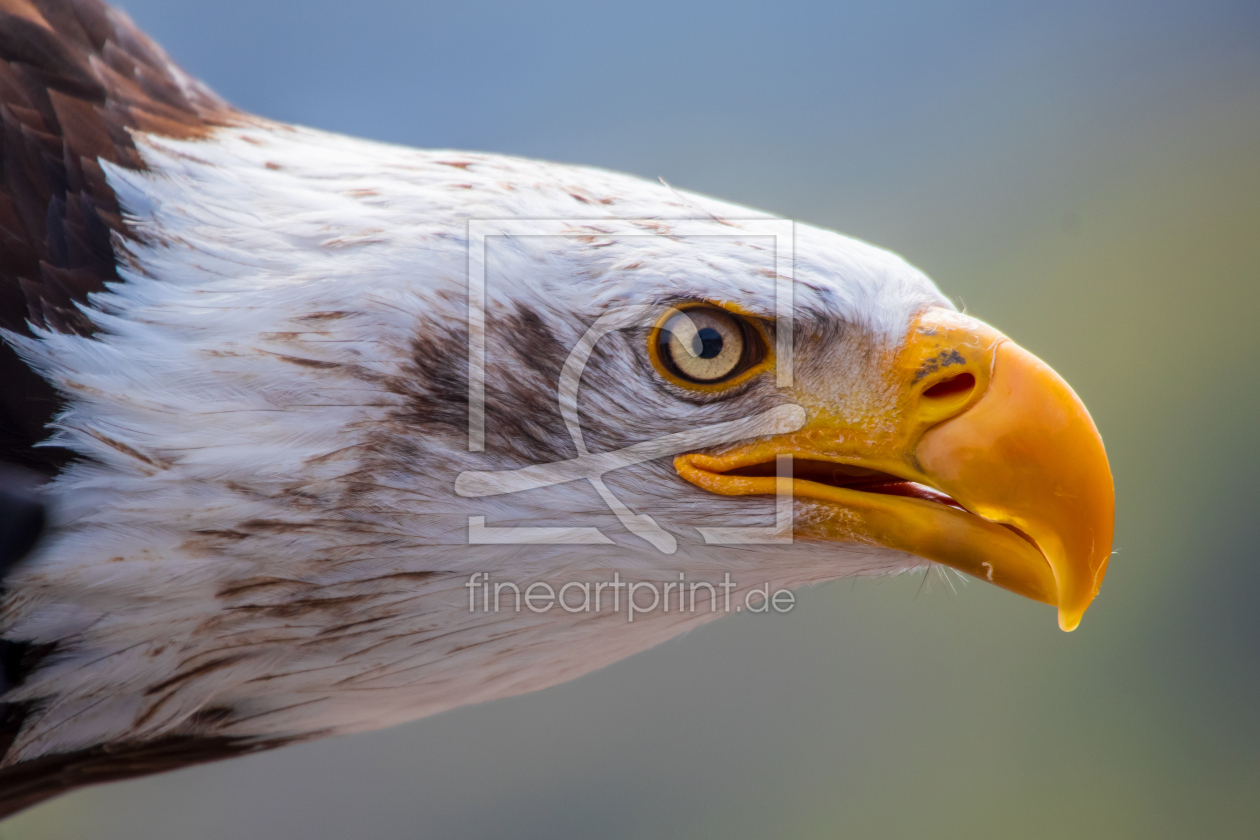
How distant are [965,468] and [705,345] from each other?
0.72ft

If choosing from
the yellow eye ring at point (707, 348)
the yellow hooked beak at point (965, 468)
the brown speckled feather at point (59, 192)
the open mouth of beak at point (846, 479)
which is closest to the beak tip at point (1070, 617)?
the yellow hooked beak at point (965, 468)

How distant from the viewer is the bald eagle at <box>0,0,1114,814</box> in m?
0.69

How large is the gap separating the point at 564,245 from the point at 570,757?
1693 millimetres

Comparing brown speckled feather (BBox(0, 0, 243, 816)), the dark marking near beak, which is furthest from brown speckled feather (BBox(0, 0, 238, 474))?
the dark marking near beak

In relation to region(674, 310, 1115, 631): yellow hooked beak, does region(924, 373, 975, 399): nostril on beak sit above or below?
above

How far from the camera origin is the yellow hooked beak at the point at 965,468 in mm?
684


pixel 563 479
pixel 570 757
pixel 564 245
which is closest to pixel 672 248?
pixel 564 245

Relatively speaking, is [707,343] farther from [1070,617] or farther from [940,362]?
[1070,617]

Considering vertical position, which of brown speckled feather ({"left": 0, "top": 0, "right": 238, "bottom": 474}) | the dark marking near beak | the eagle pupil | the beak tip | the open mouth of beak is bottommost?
the beak tip

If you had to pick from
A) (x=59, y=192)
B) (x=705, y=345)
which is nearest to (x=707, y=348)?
(x=705, y=345)

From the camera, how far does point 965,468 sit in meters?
0.69

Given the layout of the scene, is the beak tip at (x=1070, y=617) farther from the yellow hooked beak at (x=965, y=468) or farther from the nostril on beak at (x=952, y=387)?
the nostril on beak at (x=952, y=387)

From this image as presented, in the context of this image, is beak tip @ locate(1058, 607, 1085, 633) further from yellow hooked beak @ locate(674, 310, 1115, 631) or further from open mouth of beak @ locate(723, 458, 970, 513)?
open mouth of beak @ locate(723, 458, 970, 513)

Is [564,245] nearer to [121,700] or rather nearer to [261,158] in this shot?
[261,158]
